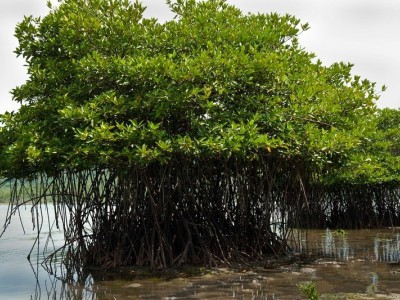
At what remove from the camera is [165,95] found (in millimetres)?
8773

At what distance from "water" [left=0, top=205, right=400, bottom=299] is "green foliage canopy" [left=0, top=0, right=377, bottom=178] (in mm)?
1767

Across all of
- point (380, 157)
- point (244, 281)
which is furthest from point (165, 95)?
point (380, 157)

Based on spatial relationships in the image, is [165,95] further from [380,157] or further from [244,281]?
[380,157]

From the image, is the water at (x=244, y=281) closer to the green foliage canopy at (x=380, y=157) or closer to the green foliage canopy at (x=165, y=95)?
the green foliage canopy at (x=165, y=95)

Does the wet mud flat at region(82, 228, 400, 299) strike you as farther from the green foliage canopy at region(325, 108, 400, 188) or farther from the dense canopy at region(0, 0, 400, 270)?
the green foliage canopy at region(325, 108, 400, 188)

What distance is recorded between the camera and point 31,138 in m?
9.14

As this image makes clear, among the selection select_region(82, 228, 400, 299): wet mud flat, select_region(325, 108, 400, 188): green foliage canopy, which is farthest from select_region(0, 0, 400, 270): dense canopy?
select_region(325, 108, 400, 188): green foliage canopy

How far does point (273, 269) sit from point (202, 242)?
123cm

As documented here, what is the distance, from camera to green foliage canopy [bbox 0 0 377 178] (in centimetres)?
877

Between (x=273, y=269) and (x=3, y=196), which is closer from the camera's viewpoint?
(x=273, y=269)

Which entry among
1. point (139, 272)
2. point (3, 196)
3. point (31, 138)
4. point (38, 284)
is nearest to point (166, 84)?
point (31, 138)

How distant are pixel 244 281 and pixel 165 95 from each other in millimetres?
2975

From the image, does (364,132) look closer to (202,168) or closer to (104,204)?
(202,168)

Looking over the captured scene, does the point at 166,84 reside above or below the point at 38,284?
above
